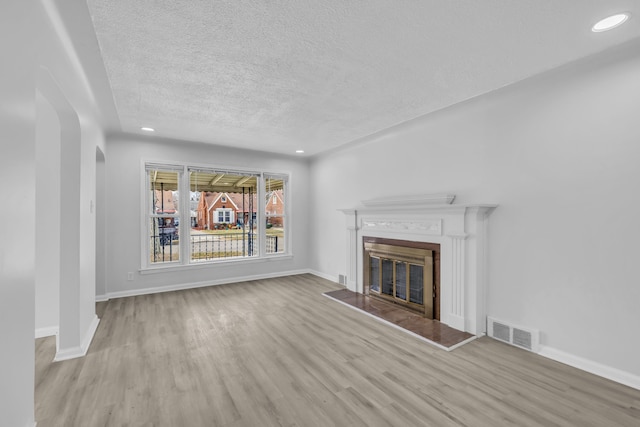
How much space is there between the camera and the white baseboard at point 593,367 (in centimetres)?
215

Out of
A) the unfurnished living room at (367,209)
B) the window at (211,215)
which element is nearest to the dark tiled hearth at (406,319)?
the unfurnished living room at (367,209)

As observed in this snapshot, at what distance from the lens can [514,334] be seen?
9.29 ft

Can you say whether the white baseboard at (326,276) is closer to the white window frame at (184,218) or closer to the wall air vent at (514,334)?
the white window frame at (184,218)

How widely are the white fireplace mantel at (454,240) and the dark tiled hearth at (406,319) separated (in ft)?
0.53

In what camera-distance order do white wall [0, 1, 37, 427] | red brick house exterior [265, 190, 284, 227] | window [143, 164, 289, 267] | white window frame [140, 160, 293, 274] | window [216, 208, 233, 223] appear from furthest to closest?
red brick house exterior [265, 190, 284, 227]
window [216, 208, 233, 223]
window [143, 164, 289, 267]
white window frame [140, 160, 293, 274]
white wall [0, 1, 37, 427]

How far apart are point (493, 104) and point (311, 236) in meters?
4.15

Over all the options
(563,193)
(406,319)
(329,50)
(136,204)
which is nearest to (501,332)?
(406,319)

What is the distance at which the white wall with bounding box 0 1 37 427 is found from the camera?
4.06 ft

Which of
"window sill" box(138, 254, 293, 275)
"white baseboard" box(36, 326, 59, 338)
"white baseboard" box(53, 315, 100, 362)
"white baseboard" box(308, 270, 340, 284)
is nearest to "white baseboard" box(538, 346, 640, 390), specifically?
"white baseboard" box(308, 270, 340, 284)

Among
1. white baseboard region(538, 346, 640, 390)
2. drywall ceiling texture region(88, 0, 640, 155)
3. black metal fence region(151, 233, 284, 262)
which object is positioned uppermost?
drywall ceiling texture region(88, 0, 640, 155)

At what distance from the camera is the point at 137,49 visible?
2.15 m

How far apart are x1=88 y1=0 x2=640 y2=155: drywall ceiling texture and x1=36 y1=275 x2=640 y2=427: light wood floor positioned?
100 inches

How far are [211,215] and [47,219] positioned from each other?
285 centimetres

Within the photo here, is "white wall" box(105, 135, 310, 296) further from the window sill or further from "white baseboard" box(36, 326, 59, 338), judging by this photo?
"white baseboard" box(36, 326, 59, 338)
